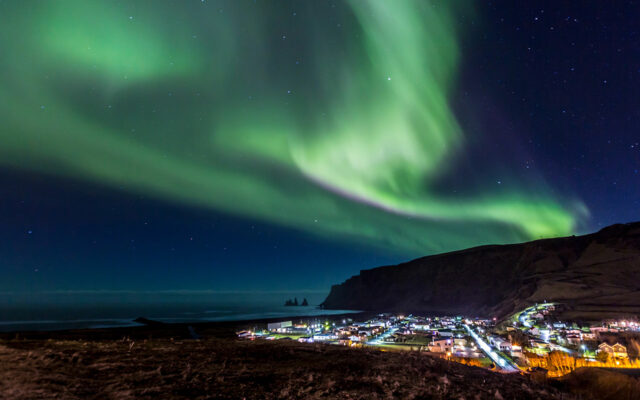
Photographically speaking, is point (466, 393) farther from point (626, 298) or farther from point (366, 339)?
point (626, 298)

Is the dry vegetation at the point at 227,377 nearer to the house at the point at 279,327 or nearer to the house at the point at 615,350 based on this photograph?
the house at the point at 615,350

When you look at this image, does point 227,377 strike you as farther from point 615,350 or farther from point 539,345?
point 539,345

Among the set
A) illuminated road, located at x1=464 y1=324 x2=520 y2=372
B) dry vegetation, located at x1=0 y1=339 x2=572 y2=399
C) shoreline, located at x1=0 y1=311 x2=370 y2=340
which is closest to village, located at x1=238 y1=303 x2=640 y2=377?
illuminated road, located at x1=464 y1=324 x2=520 y2=372

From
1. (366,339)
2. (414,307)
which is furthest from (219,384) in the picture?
(414,307)

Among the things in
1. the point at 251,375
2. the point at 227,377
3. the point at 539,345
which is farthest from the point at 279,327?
the point at 227,377

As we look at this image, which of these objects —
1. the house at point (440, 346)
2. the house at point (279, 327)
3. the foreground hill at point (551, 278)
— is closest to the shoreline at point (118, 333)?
the house at point (279, 327)

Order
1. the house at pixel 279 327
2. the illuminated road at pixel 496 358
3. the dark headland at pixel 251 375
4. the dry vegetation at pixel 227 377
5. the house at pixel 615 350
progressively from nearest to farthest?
1. the dry vegetation at pixel 227 377
2. the dark headland at pixel 251 375
3. the illuminated road at pixel 496 358
4. the house at pixel 615 350
5. the house at pixel 279 327

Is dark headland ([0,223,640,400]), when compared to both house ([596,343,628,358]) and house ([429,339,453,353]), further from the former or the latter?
house ([596,343,628,358])
